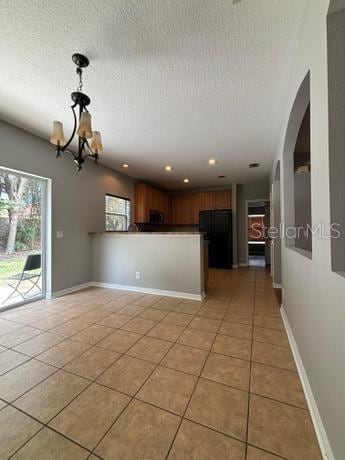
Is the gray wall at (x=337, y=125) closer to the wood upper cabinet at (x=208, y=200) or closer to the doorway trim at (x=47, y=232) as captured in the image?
the doorway trim at (x=47, y=232)

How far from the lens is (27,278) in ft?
10.4

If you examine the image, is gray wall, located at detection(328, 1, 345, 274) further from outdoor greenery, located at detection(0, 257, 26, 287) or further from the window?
the window

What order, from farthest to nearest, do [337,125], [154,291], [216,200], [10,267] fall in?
1. [216,200]
2. [154,291]
3. [10,267]
4. [337,125]

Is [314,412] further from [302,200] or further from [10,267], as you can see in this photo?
[10,267]

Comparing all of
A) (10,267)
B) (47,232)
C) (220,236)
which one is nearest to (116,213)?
(47,232)

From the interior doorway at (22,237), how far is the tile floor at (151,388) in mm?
530

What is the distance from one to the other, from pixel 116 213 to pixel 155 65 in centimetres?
363

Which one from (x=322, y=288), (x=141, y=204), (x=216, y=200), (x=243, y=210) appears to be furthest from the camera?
(x=216, y=200)

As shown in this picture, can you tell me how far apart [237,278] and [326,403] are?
12.3 ft

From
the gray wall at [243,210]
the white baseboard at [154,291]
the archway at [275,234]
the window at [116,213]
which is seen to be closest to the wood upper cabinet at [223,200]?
the gray wall at [243,210]

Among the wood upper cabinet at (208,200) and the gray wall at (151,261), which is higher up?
the wood upper cabinet at (208,200)

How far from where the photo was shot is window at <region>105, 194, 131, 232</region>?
4703 millimetres

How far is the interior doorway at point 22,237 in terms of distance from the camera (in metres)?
2.83

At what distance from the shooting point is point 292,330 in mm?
1918
